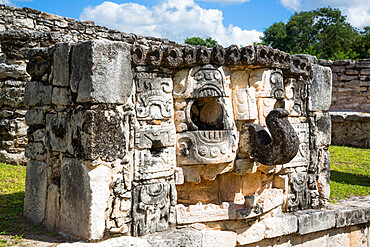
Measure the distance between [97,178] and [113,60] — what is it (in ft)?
3.39

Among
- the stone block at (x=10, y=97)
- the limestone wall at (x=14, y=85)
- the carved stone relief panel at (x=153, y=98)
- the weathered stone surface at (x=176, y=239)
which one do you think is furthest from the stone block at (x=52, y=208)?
the stone block at (x=10, y=97)

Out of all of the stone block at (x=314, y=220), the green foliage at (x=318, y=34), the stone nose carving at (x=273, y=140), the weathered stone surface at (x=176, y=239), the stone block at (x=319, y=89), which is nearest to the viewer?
the weathered stone surface at (x=176, y=239)

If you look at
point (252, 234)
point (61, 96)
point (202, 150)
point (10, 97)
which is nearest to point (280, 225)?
point (252, 234)

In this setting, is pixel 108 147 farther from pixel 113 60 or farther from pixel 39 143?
pixel 39 143

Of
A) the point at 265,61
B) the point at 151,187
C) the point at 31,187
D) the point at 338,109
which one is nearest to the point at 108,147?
the point at 151,187

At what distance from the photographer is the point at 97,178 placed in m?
3.18

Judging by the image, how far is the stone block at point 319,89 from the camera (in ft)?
15.5

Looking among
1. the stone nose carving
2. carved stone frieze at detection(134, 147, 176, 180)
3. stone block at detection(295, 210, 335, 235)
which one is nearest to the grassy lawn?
stone block at detection(295, 210, 335, 235)

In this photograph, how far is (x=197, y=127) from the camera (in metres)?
3.75

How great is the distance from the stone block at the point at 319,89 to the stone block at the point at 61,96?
2938mm

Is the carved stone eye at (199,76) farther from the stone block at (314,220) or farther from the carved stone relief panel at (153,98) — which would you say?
the stone block at (314,220)

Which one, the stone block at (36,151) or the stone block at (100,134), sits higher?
the stone block at (100,134)

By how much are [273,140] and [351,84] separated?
10.8 m

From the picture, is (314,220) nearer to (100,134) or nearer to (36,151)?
(100,134)
